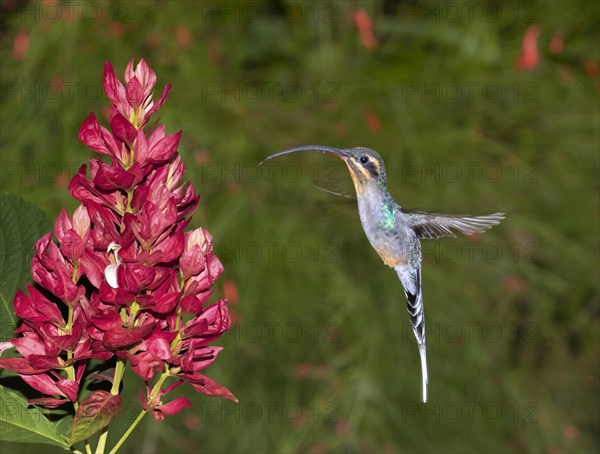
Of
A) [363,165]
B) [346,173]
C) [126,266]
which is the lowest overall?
[346,173]

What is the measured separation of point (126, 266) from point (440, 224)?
70 cm

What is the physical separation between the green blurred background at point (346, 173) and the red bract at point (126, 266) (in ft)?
6.37

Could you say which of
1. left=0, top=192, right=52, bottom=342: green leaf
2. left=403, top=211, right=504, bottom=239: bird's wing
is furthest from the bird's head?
left=0, top=192, right=52, bottom=342: green leaf

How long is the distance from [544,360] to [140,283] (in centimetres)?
294

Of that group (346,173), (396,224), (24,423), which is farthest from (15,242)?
(346,173)

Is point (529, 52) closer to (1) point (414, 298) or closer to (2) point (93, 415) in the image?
(1) point (414, 298)

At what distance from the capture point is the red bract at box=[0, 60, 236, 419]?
62 centimetres

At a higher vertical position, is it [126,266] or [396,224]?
[126,266]

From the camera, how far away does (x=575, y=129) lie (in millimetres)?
3180

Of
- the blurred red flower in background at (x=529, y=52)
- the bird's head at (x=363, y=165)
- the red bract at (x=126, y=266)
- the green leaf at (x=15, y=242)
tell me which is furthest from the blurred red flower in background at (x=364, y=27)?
the red bract at (x=126, y=266)

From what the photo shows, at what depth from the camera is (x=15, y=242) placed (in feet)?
2.69

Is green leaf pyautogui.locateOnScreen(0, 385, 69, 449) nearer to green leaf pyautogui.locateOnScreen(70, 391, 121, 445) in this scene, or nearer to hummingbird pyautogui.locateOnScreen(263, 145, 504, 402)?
green leaf pyautogui.locateOnScreen(70, 391, 121, 445)

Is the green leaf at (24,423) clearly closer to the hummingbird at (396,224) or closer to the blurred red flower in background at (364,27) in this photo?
the hummingbird at (396,224)

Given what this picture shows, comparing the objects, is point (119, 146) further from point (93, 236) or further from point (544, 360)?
point (544, 360)
